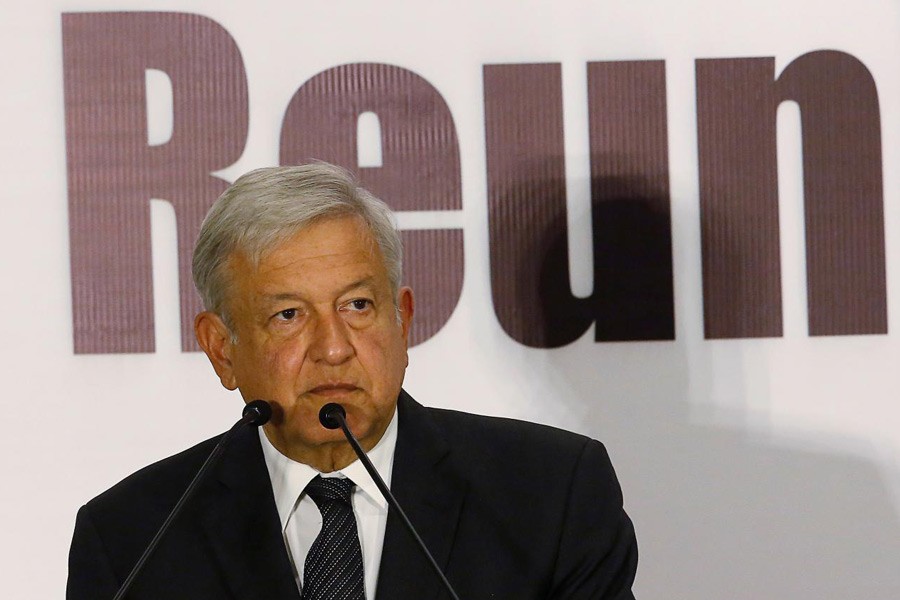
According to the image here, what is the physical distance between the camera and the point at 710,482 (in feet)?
9.36

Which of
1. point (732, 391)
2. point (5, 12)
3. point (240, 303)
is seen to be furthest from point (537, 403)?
point (5, 12)

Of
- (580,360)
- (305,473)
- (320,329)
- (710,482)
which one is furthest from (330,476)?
(710,482)

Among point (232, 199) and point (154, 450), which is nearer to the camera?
point (232, 199)

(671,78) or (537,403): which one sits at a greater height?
(671,78)

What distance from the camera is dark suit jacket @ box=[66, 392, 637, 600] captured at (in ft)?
5.93

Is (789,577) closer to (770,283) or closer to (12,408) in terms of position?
(770,283)

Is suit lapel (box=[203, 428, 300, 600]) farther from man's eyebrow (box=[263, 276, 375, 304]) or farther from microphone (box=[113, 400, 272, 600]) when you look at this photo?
man's eyebrow (box=[263, 276, 375, 304])

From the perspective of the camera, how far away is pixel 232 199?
6.05 ft

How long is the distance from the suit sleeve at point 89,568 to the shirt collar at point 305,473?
0.92 ft

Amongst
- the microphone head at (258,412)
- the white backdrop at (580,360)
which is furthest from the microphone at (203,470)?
the white backdrop at (580,360)

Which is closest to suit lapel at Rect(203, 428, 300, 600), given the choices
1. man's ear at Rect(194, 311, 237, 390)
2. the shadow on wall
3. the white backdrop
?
man's ear at Rect(194, 311, 237, 390)

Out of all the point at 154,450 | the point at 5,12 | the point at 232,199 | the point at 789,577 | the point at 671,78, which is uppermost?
the point at 5,12

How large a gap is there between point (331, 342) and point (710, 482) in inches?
55.2

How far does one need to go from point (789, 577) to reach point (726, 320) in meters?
0.64
